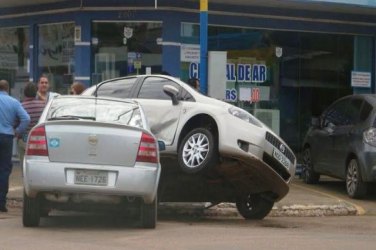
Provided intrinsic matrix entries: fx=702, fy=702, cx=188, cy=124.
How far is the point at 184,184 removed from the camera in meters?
10.4

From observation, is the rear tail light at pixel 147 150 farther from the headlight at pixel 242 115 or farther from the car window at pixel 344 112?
the car window at pixel 344 112

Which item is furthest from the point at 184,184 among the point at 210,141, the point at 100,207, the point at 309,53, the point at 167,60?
the point at 309,53

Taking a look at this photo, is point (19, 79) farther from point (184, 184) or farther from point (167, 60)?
point (184, 184)

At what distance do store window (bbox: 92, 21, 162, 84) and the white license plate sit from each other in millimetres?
6376

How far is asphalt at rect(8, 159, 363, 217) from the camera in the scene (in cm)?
1116

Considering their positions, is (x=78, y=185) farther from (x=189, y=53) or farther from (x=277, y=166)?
(x=189, y=53)

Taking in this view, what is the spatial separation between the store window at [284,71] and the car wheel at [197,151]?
629 centimetres

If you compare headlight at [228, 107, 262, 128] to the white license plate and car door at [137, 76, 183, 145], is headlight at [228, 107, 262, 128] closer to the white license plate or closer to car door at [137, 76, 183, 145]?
the white license plate

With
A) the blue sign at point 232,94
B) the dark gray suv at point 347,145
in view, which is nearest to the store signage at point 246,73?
the blue sign at point 232,94

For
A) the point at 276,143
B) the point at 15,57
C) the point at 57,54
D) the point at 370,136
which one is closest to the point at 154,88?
the point at 276,143

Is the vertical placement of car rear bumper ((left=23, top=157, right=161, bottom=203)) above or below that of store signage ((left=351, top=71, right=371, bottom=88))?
below

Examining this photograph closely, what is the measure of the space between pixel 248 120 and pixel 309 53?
8.34 m

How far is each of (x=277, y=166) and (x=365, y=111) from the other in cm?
380

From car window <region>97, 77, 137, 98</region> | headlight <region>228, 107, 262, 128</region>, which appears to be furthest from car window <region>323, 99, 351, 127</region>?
car window <region>97, 77, 137, 98</region>
